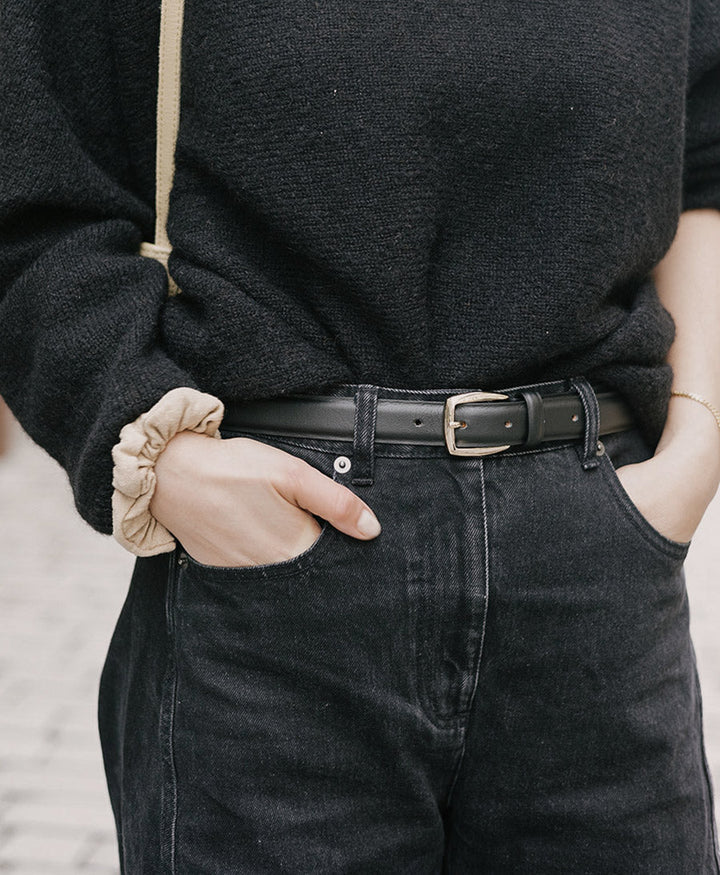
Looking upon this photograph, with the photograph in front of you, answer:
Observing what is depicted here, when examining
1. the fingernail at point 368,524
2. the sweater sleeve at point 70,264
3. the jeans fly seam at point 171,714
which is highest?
the sweater sleeve at point 70,264

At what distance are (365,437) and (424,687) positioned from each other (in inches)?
9.3

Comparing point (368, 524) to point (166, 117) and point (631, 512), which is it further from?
point (166, 117)

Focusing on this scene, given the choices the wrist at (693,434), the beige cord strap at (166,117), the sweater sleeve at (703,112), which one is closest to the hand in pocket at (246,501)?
the beige cord strap at (166,117)

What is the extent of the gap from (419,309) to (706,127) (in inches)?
20.4

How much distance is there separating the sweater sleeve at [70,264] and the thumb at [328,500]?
136mm

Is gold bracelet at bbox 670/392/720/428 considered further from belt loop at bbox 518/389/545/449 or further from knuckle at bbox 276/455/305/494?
knuckle at bbox 276/455/305/494

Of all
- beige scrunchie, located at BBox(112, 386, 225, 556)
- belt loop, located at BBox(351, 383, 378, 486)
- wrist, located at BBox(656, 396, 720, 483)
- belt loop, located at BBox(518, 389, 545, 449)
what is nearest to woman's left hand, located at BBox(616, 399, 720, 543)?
wrist, located at BBox(656, 396, 720, 483)

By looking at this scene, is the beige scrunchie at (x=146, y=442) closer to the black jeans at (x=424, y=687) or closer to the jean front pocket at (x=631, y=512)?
the black jeans at (x=424, y=687)

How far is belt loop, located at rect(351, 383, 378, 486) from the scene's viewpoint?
2.86 ft

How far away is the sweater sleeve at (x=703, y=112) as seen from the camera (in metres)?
1.10

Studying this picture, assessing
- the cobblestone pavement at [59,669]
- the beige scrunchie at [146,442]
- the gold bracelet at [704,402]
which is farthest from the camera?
the cobblestone pavement at [59,669]

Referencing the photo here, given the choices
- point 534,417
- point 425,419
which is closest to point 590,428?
point 534,417

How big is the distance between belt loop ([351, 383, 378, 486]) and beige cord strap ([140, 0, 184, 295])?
0.24 m

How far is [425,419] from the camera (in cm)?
89
